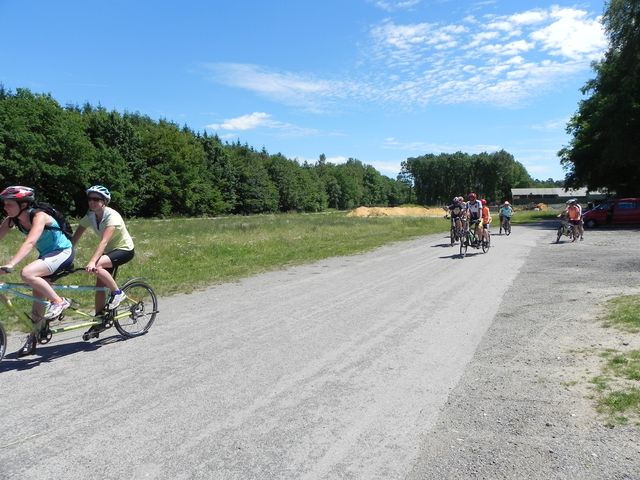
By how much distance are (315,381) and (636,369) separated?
3.40 meters

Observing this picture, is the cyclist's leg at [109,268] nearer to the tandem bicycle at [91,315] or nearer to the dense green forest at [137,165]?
the tandem bicycle at [91,315]

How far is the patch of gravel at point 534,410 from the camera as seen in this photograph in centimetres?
328

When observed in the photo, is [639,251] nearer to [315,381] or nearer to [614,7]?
[315,381]

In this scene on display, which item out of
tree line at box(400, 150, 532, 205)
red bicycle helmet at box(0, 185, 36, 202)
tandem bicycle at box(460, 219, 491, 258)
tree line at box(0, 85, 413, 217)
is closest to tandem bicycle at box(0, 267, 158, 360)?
red bicycle helmet at box(0, 185, 36, 202)

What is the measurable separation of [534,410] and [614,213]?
1373 inches

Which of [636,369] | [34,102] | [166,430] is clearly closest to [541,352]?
[636,369]

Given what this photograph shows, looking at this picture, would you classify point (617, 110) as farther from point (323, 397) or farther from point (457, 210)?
point (323, 397)

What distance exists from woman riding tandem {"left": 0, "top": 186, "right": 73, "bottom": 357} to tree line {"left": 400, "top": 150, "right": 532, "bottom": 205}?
471 feet

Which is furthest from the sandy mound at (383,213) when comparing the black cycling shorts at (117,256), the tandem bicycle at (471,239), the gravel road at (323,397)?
the black cycling shorts at (117,256)

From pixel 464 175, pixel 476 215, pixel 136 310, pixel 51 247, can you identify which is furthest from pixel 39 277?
pixel 464 175

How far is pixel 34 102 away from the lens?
53125 millimetres

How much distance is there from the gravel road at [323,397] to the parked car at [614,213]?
1125 inches

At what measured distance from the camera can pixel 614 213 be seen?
33188 millimetres

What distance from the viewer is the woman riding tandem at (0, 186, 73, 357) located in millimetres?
5363
